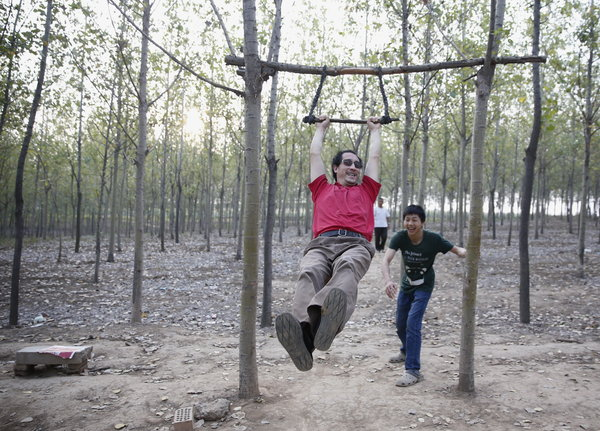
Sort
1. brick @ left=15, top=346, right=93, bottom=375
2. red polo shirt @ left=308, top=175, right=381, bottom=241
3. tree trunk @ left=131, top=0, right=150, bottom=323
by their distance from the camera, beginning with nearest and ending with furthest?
red polo shirt @ left=308, top=175, right=381, bottom=241 → brick @ left=15, top=346, right=93, bottom=375 → tree trunk @ left=131, top=0, right=150, bottom=323

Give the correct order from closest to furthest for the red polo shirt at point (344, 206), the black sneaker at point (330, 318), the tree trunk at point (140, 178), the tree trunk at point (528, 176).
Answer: the black sneaker at point (330, 318) → the red polo shirt at point (344, 206) → the tree trunk at point (528, 176) → the tree trunk at point (140, 178)

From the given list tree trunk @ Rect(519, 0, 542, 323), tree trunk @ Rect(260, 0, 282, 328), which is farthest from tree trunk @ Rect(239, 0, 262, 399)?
tree trunk @ Rect(519, 0, 542, 323)

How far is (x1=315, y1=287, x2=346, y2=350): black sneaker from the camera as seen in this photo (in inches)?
126

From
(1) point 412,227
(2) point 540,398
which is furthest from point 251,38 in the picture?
(2) point 540,398

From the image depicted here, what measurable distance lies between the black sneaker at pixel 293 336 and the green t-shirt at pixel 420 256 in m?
2.14

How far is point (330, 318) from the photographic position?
324 centimetres

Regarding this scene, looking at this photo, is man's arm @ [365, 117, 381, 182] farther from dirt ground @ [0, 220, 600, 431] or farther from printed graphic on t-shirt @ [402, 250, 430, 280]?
dirt ground @ [0, 220, 600, 431]

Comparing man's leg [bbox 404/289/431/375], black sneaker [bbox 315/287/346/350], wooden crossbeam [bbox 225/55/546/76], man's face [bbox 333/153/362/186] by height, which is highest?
wooden crossbeam [bbox 225/55/546/76]

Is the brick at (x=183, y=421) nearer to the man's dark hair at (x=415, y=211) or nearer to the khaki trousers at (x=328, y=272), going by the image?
the khaki trousers at (x=328, y=272)

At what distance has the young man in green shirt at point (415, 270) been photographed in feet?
15.8

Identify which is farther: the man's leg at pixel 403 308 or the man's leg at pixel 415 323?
the man's leg at pixel 403 308

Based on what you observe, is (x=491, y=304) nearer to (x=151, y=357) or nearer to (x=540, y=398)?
(x=540, y=398)

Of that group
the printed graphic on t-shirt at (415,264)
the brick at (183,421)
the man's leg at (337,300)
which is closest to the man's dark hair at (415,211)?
the printed graphic on t-shirt at (415,264)

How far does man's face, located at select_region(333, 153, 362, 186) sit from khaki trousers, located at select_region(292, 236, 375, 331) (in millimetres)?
679
